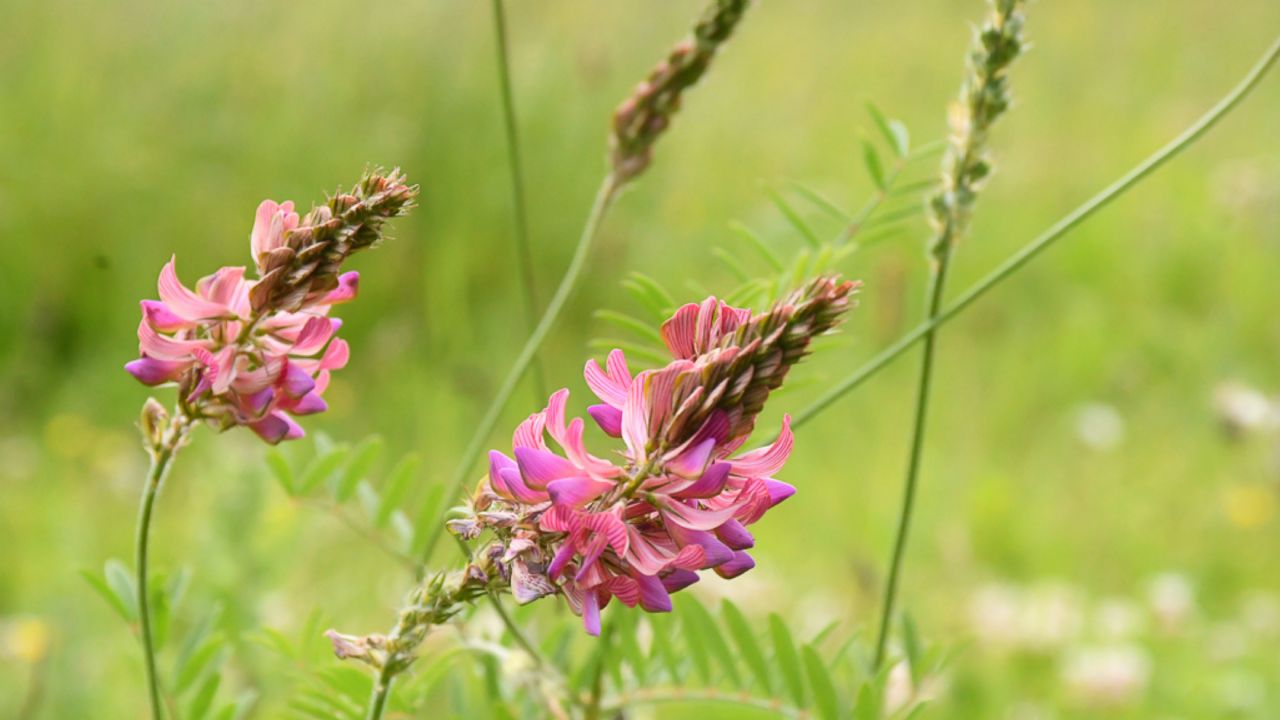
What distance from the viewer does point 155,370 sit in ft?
1.78

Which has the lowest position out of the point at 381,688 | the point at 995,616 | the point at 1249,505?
the point at 381,688

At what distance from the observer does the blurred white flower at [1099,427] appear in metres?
2.70

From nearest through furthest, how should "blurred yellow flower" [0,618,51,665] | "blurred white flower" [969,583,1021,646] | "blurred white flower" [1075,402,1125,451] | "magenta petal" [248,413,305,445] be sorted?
"magenta petal" [248,413,305,445], "blurred yellow flower" [0,618,51,665], "blurred white flower" [969,583,1021,646], "blurred white flower" [1075,402,1125,451]

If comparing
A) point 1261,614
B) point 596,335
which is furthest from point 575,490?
point 596,335

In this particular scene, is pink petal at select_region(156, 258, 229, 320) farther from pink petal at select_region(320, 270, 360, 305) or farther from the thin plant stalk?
the thin plant stalk

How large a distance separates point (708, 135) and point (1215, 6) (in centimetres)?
256

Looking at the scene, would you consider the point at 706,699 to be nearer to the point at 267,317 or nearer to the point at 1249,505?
the point at 267,317

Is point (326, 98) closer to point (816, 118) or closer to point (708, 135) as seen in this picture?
point (708, 135)

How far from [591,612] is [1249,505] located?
7.68 ft

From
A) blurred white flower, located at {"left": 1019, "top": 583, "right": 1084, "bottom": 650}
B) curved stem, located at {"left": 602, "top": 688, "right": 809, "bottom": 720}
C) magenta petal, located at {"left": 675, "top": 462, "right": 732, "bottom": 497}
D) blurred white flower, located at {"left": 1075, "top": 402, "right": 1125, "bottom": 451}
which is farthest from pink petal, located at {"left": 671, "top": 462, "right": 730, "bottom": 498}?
blurred white flower, located at {"left": 1075, "top": 402, "right": 1125, "bottom": 451}

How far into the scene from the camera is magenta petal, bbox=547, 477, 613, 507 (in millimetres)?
464

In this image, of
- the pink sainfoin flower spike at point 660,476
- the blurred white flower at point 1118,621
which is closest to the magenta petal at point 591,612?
the pink sainfoin flower spike at point 660,476

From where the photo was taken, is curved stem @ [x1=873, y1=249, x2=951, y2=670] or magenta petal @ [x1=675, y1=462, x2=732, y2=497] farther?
curved stem @ [x1=873, y1=249, x2=951, y2=670]

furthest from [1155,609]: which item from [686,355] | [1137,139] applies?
[1137,139]
